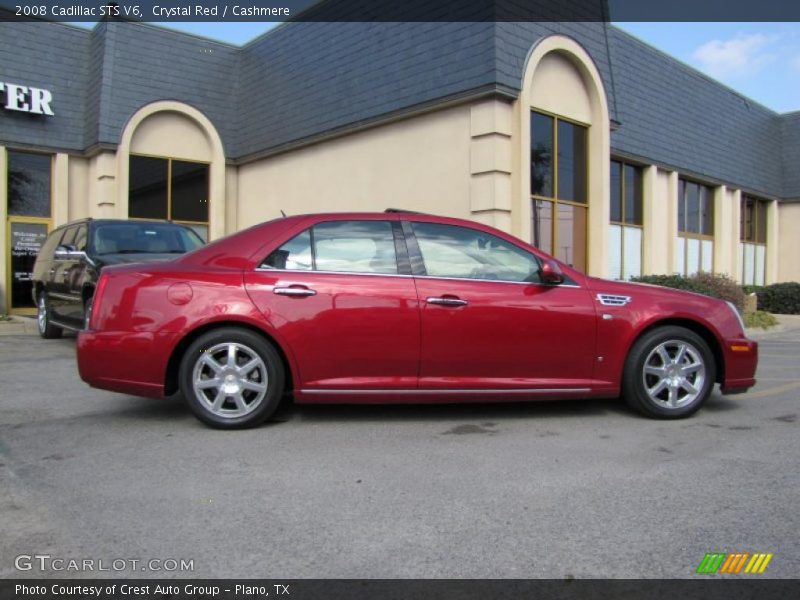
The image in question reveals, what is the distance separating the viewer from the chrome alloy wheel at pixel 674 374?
196 inches

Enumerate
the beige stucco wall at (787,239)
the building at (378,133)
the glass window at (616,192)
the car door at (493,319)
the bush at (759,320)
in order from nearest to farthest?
the car door at (493,319), the building at (378,133), the bush at (759,320), the glass window at (616,192), the beige stucco wall at (787,239)

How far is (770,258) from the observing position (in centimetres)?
2283

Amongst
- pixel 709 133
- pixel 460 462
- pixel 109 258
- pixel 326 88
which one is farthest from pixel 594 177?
pixel 460 462

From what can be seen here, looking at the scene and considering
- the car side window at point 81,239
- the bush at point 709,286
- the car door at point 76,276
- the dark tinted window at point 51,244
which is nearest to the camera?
the car door at point 76,276

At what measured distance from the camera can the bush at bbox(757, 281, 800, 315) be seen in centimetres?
1936

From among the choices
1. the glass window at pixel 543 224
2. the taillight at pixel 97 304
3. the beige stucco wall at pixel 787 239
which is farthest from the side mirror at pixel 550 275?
the beige stucco wall at pixel 787 239

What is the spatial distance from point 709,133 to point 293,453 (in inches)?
728

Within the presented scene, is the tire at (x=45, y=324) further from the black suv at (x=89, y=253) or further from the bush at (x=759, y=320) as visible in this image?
the bush at (x=759, y=320)

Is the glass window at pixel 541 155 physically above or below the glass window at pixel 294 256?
above

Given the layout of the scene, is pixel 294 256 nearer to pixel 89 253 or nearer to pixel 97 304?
pixel 97 304

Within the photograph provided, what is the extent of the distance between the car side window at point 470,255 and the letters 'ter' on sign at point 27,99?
12.8 metres

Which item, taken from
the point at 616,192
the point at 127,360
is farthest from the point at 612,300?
the point at 616,192

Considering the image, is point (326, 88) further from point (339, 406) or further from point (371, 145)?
point (339, 406)

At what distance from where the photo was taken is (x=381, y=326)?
464cm
